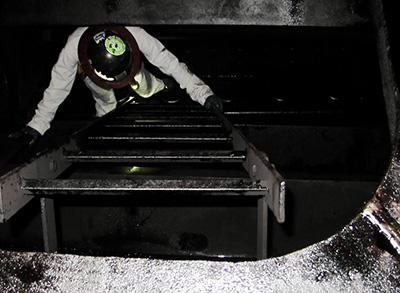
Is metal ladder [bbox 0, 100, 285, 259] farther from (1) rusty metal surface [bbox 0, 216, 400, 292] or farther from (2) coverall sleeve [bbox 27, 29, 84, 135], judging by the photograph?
(2) coverall sleeve [bbox 27, 29, 84, 135]

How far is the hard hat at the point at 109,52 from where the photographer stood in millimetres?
2502

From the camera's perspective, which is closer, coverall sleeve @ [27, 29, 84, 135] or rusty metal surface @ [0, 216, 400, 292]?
rusty metal surface @ [0, 216, 400, 292]

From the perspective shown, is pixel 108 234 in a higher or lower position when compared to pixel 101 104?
lower

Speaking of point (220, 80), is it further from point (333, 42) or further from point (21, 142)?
point (21, 142)

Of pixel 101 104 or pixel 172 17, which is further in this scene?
pixel 101 104

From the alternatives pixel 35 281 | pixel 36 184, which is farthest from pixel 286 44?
pixel 35 281

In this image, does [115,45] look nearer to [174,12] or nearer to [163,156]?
[174,12]

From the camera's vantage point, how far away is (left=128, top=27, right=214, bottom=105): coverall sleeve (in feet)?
8.45

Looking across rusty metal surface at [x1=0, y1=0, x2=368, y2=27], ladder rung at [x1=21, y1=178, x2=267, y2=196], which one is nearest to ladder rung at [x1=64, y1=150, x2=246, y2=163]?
ladder rung at [x1=21, y1=178, x2=267, y2=196]

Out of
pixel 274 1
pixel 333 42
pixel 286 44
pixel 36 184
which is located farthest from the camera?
pixel 286 44

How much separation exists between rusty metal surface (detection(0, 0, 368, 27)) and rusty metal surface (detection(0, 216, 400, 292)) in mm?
Answer: 1359

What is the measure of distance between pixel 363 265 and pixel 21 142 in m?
2.92

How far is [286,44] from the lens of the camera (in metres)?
3.93

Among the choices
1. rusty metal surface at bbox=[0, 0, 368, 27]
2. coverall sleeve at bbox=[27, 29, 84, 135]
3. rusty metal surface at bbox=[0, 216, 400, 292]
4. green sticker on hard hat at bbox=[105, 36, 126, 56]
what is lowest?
rusty metal surface at bbox=[0, 216, 400, 292]
